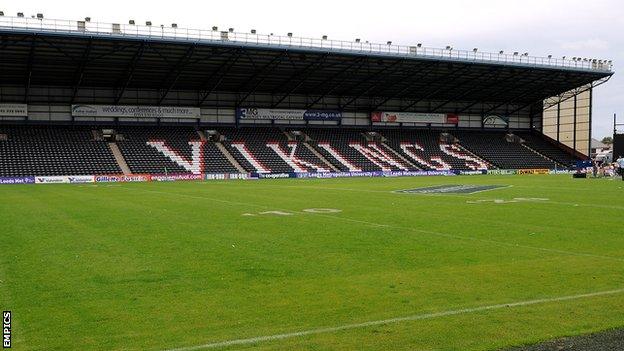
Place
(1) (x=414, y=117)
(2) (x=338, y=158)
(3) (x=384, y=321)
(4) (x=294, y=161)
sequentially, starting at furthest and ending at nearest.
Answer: (1) (x=414, y=117)
(2) (x=338, y=158)
(4) (x=294, y=161)
(3) (x=384, y=321)

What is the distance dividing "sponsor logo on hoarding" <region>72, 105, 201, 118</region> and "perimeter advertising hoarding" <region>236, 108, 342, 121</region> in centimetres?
610

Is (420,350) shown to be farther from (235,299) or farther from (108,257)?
(108,257)

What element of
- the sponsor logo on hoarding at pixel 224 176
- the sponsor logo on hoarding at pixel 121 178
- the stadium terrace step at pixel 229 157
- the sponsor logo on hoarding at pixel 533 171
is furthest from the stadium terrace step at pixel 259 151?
the sponsor logo on hoarding at pixel 533 171

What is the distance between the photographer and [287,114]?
7662cm

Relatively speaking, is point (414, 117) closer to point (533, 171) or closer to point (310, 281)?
point (533, 171)

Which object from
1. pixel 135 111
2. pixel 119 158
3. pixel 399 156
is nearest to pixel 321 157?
pixel 399 156

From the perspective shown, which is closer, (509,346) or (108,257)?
(509,346)

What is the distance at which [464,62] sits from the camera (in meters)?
66.8

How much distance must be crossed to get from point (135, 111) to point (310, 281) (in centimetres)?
6283

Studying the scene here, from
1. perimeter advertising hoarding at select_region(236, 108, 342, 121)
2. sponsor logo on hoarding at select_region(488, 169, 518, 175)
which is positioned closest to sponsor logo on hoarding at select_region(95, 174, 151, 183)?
perimeter advertising hoarding at select_region(236, 108, 342, 121)

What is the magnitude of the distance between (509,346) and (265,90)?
68.8 m

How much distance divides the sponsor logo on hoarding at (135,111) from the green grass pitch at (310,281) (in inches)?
1955

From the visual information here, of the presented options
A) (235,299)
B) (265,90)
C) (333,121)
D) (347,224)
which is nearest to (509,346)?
(235,299)

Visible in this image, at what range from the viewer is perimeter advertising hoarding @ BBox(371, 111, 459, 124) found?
81375 mm
